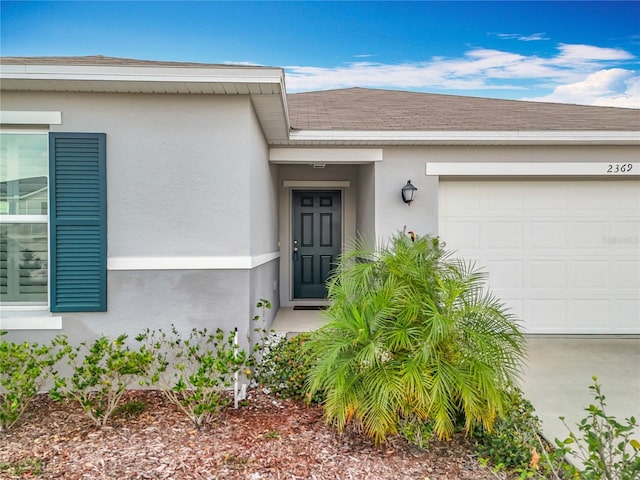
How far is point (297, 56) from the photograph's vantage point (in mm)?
12828

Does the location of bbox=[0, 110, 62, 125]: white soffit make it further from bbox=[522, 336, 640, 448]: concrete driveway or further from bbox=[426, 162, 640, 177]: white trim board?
bbox=[522, 336, 640, 448]: concrete driveway

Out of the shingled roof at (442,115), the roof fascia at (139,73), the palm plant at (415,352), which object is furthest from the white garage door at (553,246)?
the roof fascia at (139,73)

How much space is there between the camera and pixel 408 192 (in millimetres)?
5234

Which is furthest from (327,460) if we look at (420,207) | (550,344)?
(550,344)

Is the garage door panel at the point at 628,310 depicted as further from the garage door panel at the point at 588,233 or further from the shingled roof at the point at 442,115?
the shingled roof at the point at 442,115

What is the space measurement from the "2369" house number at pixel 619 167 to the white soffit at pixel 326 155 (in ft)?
10.5

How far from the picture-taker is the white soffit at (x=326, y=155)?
5.37 meters

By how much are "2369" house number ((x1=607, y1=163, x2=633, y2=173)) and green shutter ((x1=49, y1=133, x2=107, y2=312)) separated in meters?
6.33

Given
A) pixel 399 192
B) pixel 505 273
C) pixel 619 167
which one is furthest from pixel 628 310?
pixel 399 192

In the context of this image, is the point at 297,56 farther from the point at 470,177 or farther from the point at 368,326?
the point at 368,326

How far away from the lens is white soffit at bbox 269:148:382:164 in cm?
537

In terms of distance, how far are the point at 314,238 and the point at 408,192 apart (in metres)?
2.47

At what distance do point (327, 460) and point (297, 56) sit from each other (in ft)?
42.3

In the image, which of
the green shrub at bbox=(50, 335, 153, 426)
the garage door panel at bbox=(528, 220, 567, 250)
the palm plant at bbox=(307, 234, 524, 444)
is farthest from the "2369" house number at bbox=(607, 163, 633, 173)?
the green shrub at bbox=(50, 335, 153, 426)
